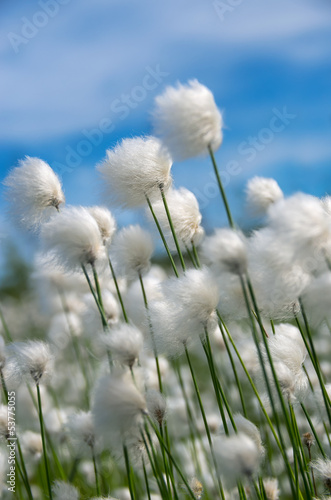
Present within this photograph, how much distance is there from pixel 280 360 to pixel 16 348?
78 centimetres

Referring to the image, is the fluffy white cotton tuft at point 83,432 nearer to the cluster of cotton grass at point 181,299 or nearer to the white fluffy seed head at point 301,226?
the cluster of cotton grass at point 181,299

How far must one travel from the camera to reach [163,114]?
1.32m

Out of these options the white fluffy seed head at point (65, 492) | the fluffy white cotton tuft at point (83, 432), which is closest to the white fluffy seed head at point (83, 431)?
the fluffy white cotton tuft at point (83, 432)

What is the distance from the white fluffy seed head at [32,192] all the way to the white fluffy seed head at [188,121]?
551mm

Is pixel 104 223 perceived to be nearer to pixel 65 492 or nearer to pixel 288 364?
pixel 288 364

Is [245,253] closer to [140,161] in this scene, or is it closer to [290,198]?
[290,198]

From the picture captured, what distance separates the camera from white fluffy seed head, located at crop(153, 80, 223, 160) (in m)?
1.27

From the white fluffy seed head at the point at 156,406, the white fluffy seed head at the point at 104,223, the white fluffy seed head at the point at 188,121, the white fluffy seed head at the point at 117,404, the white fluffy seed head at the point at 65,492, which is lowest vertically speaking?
the white fluffy seed head at the point at 65,492

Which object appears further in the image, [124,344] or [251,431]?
[251,431]

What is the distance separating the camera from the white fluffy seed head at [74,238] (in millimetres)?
1404

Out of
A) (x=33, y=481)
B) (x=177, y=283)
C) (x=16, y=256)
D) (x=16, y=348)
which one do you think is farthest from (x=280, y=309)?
(x=16, y=256)

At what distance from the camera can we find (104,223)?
177 cm

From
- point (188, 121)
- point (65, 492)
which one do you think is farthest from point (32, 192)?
point (65, 492)

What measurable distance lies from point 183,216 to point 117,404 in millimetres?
779
